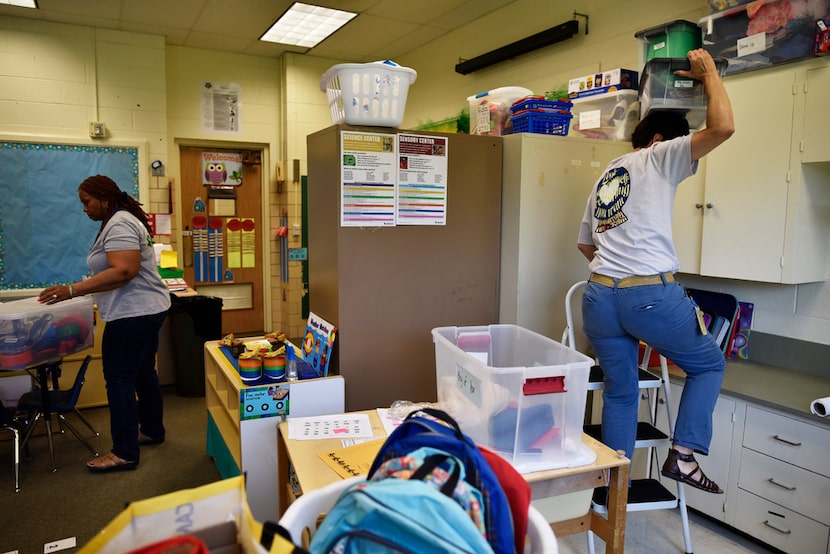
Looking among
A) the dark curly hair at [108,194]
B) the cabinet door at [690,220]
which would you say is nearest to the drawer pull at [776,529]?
the cabinet door at [690,220]

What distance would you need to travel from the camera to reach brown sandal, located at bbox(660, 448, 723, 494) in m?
2.17

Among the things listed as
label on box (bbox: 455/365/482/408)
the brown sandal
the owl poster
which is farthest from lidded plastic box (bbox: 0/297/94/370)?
the brown sandal

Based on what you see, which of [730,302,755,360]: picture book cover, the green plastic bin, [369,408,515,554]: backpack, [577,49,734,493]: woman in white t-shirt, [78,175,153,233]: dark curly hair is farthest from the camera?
[78,175,153,233]: dark curly hair

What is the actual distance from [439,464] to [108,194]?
2739 mm

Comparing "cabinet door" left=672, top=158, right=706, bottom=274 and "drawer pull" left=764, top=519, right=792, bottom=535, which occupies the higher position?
"cabinet door" left=672, top=158, right=706, bottom=274

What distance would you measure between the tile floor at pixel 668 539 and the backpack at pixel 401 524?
176cm

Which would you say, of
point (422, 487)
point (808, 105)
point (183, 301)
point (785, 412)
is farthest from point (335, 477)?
point (183, 301)

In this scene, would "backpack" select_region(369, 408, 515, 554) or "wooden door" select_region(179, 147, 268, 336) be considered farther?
"wooden door" select_region(179, 147, 268, 336)

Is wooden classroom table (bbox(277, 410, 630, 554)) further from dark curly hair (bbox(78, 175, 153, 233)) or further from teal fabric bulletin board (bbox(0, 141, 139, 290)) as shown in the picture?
teal fabric bulletin board (bbox(0, 141, 139, 290))

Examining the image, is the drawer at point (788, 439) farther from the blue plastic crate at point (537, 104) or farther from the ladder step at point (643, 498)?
the blue plastic crate at point (537, 104)

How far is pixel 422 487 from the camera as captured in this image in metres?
0.88

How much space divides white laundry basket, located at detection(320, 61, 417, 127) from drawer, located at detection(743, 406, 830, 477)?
1977mm

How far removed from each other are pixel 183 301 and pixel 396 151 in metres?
2.63

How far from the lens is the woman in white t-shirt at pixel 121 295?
2.90 metres
